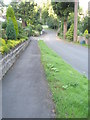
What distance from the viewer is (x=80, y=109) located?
14.6 feet

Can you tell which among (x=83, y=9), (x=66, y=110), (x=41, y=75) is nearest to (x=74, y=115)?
(x=66, y=110)

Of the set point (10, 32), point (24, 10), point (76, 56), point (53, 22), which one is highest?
point (24, 10)

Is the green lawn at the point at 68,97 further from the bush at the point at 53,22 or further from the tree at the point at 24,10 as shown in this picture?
the bush at the point at 53,22

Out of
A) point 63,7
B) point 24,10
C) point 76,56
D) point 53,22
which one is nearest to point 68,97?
point 76,56

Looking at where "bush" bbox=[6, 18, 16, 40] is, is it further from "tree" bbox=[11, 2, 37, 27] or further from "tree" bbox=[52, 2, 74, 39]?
"tree" bbox=[11, 2, 37, 27]

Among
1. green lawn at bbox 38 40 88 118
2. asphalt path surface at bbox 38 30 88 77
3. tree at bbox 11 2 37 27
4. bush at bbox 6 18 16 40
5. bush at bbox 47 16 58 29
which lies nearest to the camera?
green lawn at bbox 38 40 88 118

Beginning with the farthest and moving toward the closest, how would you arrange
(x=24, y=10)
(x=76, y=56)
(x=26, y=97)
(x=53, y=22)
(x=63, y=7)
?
(x=53, y=22), (x=24, y=10), (x=63, y=7), (x=76, y=56), (x=26, y=97)

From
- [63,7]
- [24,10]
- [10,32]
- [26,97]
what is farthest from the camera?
[24,10]

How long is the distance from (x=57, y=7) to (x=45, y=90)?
30.4m

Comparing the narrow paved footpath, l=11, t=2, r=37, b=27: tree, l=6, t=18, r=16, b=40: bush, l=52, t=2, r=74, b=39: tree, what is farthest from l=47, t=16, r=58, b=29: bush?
the narrow paved footpath

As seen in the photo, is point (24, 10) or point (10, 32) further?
point (24, 10)

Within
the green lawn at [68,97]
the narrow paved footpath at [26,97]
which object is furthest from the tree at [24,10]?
the green lawn at [68,97]

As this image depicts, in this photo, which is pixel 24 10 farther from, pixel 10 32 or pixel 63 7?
pixel 10 32

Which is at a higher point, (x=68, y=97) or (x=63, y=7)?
(x=63, y=7)
